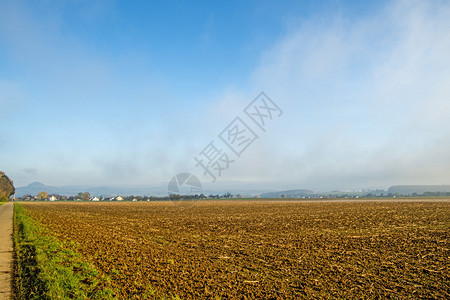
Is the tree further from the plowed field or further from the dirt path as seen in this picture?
the plowed field

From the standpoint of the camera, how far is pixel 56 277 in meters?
9.12

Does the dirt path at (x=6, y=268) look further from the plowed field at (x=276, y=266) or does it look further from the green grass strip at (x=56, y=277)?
the plowed field at (x=276, y=266)

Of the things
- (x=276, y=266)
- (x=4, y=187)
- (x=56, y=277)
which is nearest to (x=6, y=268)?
(x=56, y=277)

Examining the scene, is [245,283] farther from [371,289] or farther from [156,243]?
[156,243]

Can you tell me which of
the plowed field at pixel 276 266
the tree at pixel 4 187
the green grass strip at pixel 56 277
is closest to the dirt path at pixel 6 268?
the green grass strip at pixel 56 277

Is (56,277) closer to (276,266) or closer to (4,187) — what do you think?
(276,266)

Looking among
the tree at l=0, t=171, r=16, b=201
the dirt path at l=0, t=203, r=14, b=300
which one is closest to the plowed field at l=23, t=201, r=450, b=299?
the dirt path at l=0, t=203, r=14, b=300

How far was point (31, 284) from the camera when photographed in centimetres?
853

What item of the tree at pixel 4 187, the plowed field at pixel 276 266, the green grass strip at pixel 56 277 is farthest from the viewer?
the tree at pixel 4 187

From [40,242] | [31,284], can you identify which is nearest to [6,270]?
[31,284]

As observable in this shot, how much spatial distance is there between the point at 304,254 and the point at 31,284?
9568 millimetres

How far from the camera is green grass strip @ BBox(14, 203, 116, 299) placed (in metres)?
7.77

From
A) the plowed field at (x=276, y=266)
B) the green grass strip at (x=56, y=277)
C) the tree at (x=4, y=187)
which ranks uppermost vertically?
the tree at (x=4, y=187)

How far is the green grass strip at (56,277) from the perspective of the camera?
777 centimetres
